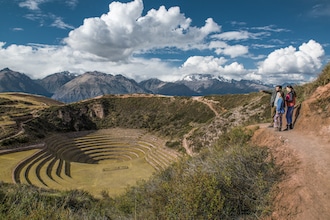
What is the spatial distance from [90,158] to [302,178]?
167 ft

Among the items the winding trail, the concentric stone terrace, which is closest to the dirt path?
the winding trail

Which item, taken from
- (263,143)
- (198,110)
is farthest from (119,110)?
(263,143)

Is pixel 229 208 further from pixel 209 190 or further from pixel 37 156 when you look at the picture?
pixel 37 156

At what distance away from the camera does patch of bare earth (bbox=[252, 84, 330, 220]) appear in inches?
286

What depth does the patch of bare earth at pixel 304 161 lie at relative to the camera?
7262mm

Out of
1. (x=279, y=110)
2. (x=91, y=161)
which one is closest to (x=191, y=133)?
(x=91, y=161)

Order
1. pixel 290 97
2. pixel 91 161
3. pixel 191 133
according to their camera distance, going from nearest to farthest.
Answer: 1. pixel 290 97
2. pixel 191 133
3. pixel 91 161

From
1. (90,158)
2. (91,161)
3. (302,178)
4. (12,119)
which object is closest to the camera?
(302,178)

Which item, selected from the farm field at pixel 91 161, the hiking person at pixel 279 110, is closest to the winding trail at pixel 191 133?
the farm field at pixel 91 161

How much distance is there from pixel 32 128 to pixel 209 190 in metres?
55.1

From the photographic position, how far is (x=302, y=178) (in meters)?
8.29

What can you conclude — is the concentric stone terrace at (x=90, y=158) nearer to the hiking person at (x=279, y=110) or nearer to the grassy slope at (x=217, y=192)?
the grassy slope at (x=217, y=192)

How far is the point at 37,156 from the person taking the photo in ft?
140

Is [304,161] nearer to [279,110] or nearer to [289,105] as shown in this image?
[279,110]
